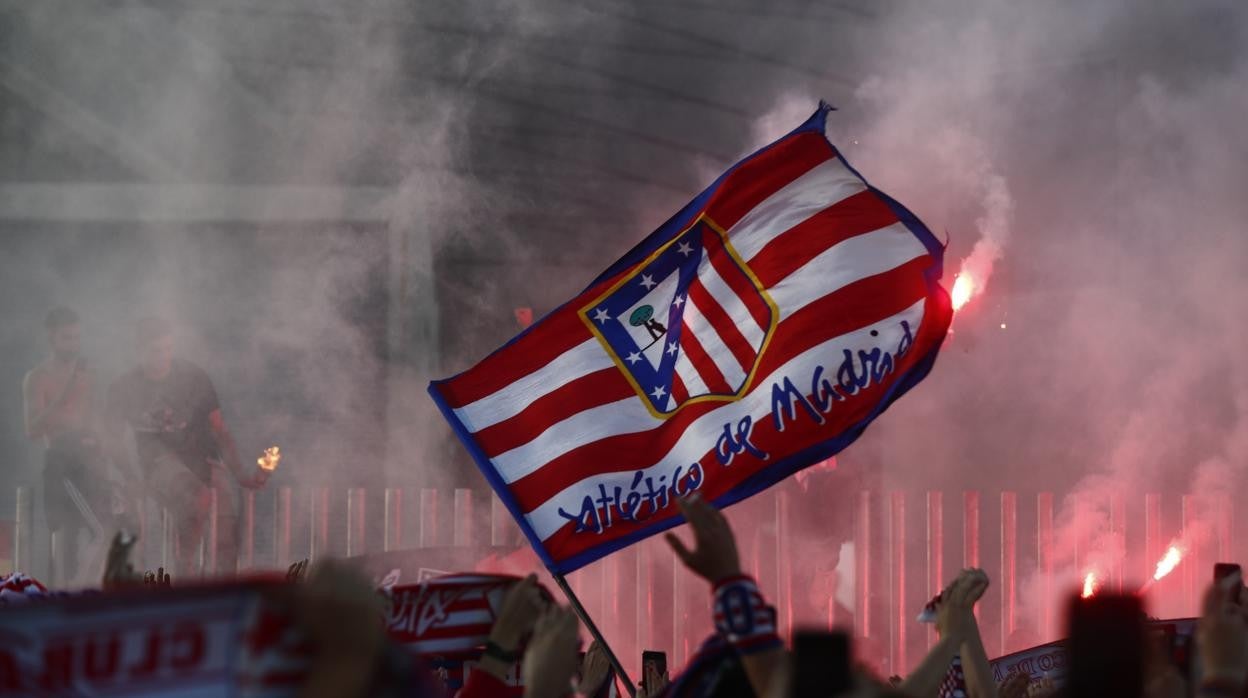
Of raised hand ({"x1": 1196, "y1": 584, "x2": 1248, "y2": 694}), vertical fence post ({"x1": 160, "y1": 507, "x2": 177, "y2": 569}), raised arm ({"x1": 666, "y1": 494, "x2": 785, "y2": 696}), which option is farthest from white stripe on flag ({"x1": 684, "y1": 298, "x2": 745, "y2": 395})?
vertical fence post ({"x1": 160, "y1": 507, "x2": 177, "y2": 569})

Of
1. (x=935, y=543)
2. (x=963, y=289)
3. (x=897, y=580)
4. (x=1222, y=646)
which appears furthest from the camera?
(x=897, y=580)

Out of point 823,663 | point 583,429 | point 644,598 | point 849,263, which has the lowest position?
point 823,663

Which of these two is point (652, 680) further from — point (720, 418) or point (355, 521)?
point (355, 521)

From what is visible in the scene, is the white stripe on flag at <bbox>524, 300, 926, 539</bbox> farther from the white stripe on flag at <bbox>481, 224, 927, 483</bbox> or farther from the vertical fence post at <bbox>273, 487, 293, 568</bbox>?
the vertical fence post at <bbox>273, 487, 293, 568</bbox>

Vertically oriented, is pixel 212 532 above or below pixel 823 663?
above

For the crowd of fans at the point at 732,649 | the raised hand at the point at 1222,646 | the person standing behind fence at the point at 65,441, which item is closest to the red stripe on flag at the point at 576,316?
the crowd of fans at the point at 732,649

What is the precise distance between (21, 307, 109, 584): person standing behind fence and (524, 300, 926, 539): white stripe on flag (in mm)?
6618

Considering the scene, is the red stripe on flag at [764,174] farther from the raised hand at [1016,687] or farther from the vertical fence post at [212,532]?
the vertical fence post at [212,532]

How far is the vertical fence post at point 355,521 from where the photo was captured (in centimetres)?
973

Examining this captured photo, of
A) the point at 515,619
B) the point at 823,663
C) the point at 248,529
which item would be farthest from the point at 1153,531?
the point at 823,663

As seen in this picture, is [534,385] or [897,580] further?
[897,580]

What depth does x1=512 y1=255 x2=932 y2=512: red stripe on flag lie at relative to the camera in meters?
4.01

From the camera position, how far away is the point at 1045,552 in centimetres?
870

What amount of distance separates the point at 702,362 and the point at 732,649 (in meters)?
2.12
